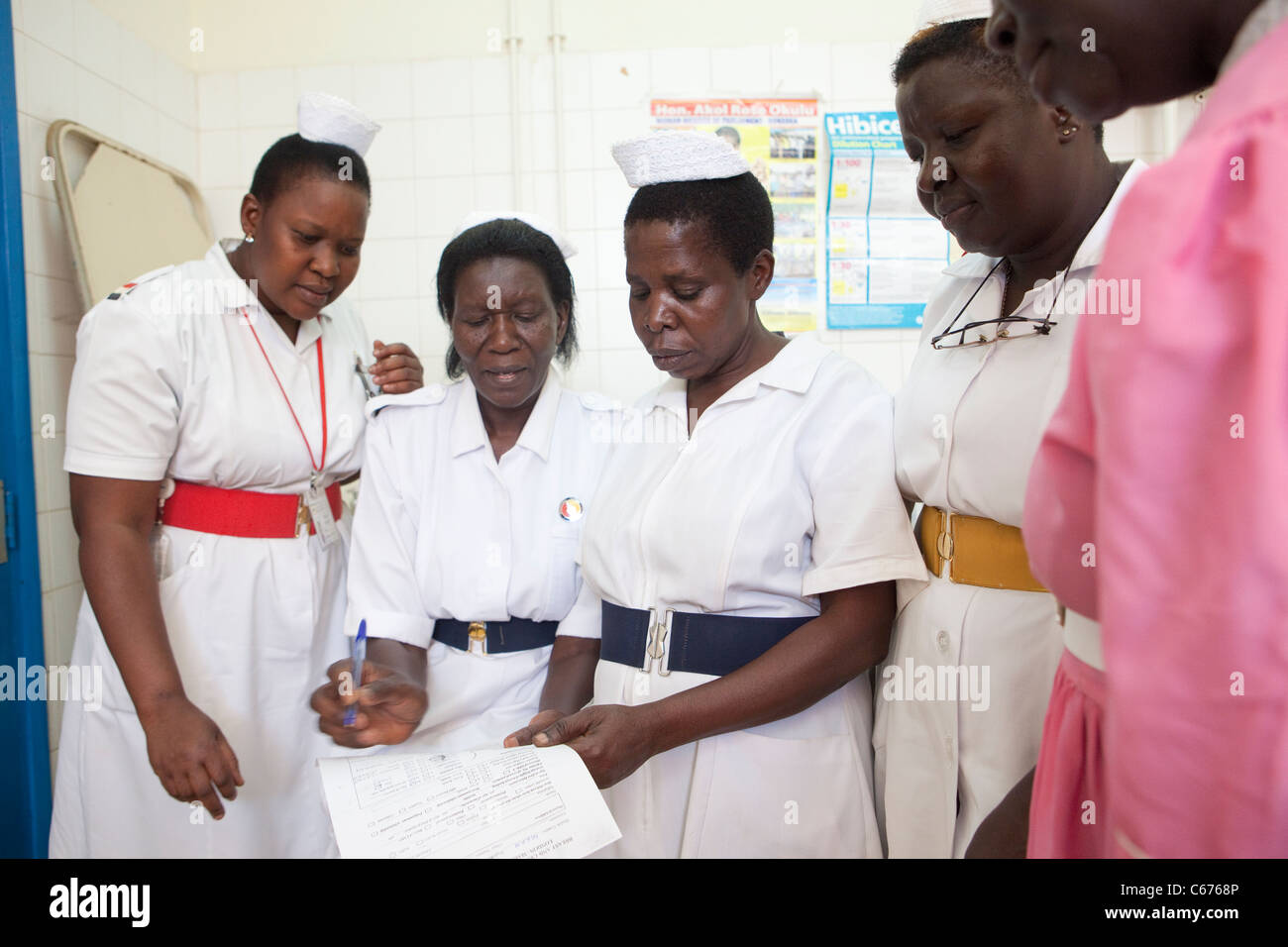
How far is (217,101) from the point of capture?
117 inches

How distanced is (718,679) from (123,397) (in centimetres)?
105

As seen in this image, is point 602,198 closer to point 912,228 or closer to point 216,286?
point 912,228

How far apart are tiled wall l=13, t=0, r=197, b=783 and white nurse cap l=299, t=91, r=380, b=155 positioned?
1.10 metres

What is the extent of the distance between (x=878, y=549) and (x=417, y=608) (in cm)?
79

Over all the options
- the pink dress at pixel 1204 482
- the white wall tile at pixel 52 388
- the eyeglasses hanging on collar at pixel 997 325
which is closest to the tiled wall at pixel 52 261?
the white wall tile at pixel 52 388

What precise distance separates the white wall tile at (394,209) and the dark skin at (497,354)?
1520 mm

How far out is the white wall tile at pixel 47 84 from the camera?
7.17ft

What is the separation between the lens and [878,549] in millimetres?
1153

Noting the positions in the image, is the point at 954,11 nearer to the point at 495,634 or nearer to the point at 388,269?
the point at 495,634

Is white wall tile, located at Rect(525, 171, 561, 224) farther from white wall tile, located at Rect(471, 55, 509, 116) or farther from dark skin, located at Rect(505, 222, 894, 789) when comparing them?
dark skin, located at Rect(505, 222, 894, 789)

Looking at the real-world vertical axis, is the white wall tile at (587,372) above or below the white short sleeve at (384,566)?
above

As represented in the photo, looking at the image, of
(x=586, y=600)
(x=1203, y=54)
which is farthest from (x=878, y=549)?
(x=1203, y=54)

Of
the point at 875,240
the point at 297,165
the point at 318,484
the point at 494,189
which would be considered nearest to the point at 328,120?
the point at 297,165

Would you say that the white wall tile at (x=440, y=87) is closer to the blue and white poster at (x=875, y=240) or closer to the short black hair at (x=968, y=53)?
the blue and white poster at (x=875, y=240)
